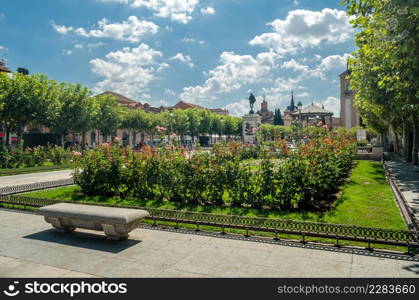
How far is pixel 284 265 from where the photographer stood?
5453 mm

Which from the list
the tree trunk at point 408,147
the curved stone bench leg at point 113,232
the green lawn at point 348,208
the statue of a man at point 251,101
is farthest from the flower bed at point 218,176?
the statue of a man at point 251,101

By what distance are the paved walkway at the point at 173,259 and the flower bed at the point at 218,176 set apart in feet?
9.43

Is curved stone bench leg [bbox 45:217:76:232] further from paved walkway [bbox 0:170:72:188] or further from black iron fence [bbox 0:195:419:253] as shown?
paved walkway [bbox 0:170:72:188]

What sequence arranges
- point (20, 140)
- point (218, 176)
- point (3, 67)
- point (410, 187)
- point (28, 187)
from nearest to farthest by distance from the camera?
point (218, 176) → point (410, 187) → point (28, 187) → point (20, 140) → point (3, 67)

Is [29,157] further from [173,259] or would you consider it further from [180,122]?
[180,122]

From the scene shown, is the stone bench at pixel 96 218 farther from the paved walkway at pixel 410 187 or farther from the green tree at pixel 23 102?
the green tree at pixel 23 102

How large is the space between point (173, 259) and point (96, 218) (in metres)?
1.92

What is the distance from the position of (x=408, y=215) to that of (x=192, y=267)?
5.79 meters

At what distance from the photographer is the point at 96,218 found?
21.8ft

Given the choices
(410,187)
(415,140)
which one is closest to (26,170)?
(410,187)

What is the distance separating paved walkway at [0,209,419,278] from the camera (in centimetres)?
521

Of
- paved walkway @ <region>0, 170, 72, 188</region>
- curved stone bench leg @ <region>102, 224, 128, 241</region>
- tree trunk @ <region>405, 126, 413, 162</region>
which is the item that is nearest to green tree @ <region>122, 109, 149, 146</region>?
paved walkway @ <region>0, 170, 72, 188</region>

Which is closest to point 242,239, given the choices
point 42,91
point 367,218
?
point 367,218

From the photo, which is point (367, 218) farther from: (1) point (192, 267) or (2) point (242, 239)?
(1) point (192, 267)
